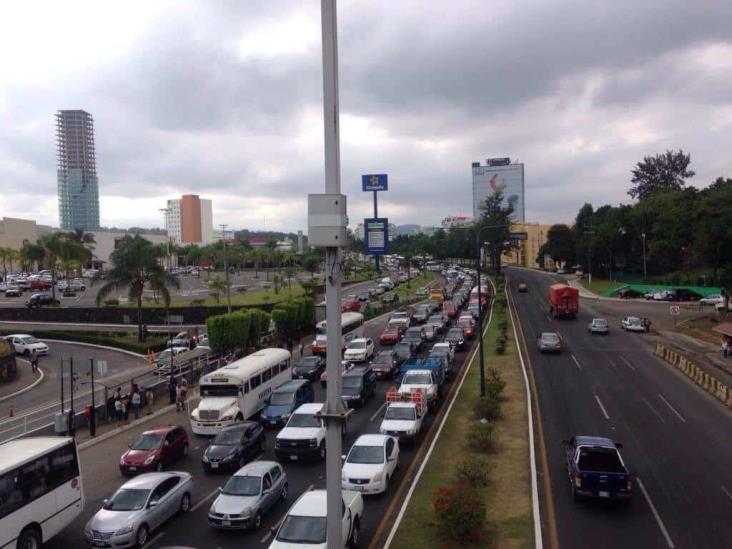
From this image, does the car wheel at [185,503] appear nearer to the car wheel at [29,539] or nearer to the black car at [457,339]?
the car wheel at [29,539]

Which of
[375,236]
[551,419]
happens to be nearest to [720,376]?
[551,419]

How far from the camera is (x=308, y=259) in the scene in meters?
106

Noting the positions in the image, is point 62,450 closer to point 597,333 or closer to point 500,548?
point 500,548

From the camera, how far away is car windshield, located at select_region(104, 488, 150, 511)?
14727mm

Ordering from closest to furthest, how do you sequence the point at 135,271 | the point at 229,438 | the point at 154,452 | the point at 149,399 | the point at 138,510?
the point at 138,510
the point at 154,452
the point at 229,438
the point at 149,399
the point at 135,271

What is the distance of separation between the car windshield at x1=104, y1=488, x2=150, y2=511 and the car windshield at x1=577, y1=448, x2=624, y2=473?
1091 centimetres

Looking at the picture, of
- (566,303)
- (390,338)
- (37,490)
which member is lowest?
(390,338)

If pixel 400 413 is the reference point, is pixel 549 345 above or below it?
below

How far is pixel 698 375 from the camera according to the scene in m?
32.6

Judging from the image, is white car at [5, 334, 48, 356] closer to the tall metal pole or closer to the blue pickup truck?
the blue pickup truck

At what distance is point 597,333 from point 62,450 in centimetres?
4328

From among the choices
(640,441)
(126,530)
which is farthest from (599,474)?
(126,530)

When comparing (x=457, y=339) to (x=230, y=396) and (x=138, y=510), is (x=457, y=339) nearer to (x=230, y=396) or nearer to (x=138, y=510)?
(x=230, y=396)

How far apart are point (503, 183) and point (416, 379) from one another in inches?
6731
